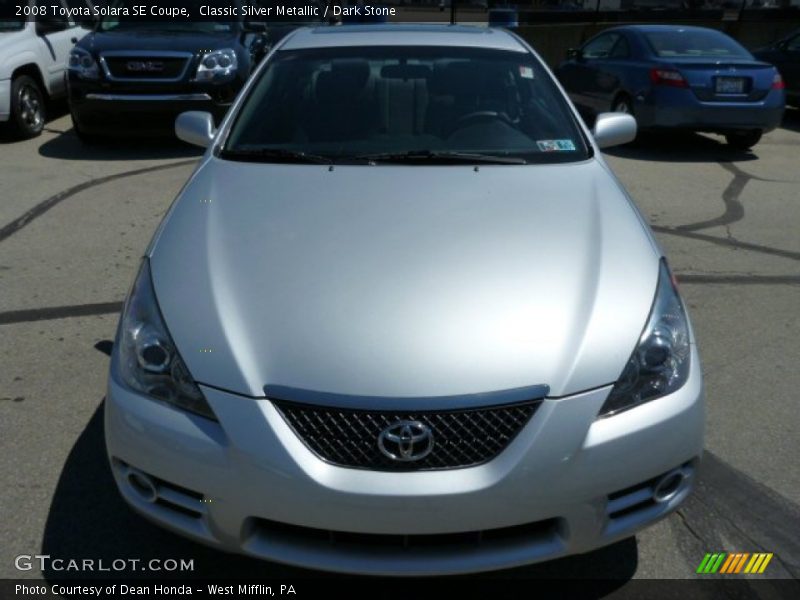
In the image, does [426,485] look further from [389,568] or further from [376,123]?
[376,123]

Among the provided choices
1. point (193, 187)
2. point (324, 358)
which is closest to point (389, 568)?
point (324, 358)

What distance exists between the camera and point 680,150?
9891 mm

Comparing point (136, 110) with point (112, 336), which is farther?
point (136, 110)

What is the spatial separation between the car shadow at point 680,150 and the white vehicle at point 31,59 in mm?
6651

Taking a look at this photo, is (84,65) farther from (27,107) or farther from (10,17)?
(10,17)

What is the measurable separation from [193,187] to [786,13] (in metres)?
20.3

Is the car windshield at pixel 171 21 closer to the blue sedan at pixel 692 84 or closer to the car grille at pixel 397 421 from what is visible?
the blue sedan at pixel 692 84

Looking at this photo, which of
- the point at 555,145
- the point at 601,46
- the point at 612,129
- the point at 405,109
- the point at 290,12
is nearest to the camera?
the point at 555,145

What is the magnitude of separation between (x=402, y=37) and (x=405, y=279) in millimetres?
2147

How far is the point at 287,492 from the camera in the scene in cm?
218

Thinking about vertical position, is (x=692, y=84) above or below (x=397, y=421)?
below

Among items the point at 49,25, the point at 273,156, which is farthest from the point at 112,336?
the point at 49,25

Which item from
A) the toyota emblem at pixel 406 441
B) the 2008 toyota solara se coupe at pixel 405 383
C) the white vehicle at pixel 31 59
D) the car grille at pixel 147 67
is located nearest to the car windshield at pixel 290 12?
the white vehicle at pixel 31 59

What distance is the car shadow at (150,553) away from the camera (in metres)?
2.70
